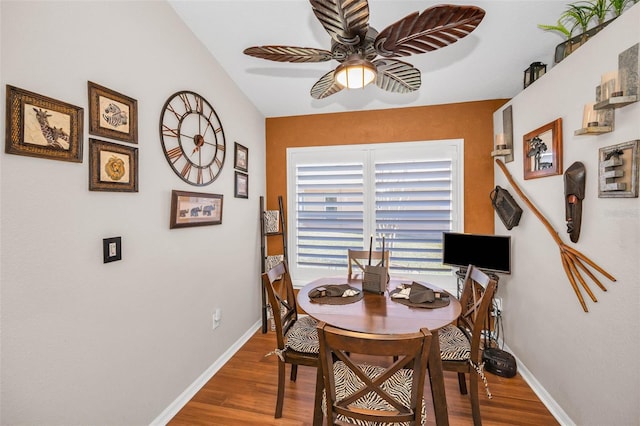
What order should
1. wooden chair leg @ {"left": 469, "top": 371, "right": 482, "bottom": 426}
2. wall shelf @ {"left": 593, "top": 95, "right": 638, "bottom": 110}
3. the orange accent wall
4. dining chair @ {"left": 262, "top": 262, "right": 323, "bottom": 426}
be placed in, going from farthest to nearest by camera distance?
the orange accent wall → dining chair @ {"left": 262, "top": 262, "right": 323, "bottom": 426} → wooden chair leg @ {"left": 469, "top": 371, "right": 482, "bottom": 426} → wall shelf @ {"left": 593, "top": 95, "right": 638, "bottom": 110}

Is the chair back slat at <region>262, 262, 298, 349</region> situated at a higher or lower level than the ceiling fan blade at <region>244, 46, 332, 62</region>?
lower

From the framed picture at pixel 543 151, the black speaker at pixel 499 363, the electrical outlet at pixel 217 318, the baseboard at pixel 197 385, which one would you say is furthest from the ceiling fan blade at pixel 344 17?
the black speaker at pixel 499 363

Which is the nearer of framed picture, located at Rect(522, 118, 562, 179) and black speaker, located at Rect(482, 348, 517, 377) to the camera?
framed picture, located at Rect(522, 118, 562, 179)

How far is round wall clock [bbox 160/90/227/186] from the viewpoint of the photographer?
1991 mm

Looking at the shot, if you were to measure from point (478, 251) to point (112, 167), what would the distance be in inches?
115

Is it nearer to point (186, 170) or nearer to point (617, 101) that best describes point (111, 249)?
point (186, 170)

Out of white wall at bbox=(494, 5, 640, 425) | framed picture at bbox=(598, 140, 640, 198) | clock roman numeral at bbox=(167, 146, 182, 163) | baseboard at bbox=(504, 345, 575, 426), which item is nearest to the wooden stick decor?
white wall at bbox=(494, 5, 640, 425)

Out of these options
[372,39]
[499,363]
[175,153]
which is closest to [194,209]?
[175,153]

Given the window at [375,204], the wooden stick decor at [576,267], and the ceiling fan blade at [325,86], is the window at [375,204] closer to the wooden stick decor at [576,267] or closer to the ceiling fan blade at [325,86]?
the wooden stick decor at [576,267]

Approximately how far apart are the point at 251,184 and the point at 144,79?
1.56 meters

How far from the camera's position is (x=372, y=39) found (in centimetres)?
142

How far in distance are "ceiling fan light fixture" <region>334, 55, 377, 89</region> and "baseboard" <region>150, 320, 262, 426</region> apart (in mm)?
2443

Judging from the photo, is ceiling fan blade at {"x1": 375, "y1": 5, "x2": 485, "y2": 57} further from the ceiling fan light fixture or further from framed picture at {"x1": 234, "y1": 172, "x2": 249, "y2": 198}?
framed picture at {"x1": 234, "y1": 172, "x2": 249, "y2": 198}

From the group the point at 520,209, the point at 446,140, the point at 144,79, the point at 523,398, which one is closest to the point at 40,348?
the point at 144,79
